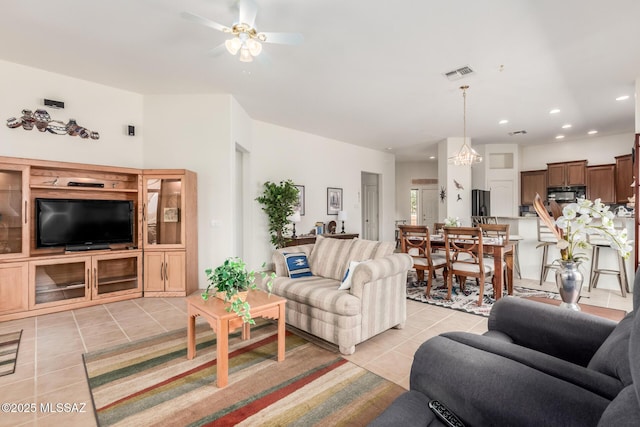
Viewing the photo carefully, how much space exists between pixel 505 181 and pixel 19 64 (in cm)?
988

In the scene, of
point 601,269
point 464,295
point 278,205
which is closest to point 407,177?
point 278,205

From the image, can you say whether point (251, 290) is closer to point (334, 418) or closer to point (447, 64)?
point (334, 418)

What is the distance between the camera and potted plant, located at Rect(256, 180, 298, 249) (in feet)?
18.8

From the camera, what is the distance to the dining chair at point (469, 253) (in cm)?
384

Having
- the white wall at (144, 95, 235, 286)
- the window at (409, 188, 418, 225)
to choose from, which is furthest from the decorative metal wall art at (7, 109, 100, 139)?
the window at (409, 188, 418, 225)

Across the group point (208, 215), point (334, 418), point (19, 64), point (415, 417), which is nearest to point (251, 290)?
point (334, 418)

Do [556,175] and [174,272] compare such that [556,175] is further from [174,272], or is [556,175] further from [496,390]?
[174,272]

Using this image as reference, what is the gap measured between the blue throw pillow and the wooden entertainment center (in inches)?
70.7

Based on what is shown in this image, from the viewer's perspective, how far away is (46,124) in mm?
3904

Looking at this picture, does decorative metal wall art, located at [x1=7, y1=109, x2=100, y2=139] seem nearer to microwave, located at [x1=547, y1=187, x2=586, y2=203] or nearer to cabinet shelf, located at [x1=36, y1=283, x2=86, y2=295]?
cabinet shelf, located at [x1=36, y1=283, x2=86, y2=295]

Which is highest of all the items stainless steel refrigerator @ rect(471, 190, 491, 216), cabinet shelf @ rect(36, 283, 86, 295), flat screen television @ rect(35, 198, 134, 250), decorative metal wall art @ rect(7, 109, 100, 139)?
decorative metal wall art @ rect(7, 109, 100, 139)

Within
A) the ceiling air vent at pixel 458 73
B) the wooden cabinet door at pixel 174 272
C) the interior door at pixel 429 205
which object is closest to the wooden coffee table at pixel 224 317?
the wooden cabinet door at pixel 174 272

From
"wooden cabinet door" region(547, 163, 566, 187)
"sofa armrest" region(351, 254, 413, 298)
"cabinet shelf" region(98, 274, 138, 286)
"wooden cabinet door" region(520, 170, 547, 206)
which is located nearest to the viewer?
"sofa armrest" region(351, 254, 413, 298)

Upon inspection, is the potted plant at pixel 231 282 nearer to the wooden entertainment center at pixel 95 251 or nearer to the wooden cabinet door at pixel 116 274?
the wooden entertainment center at pixel 95 251
